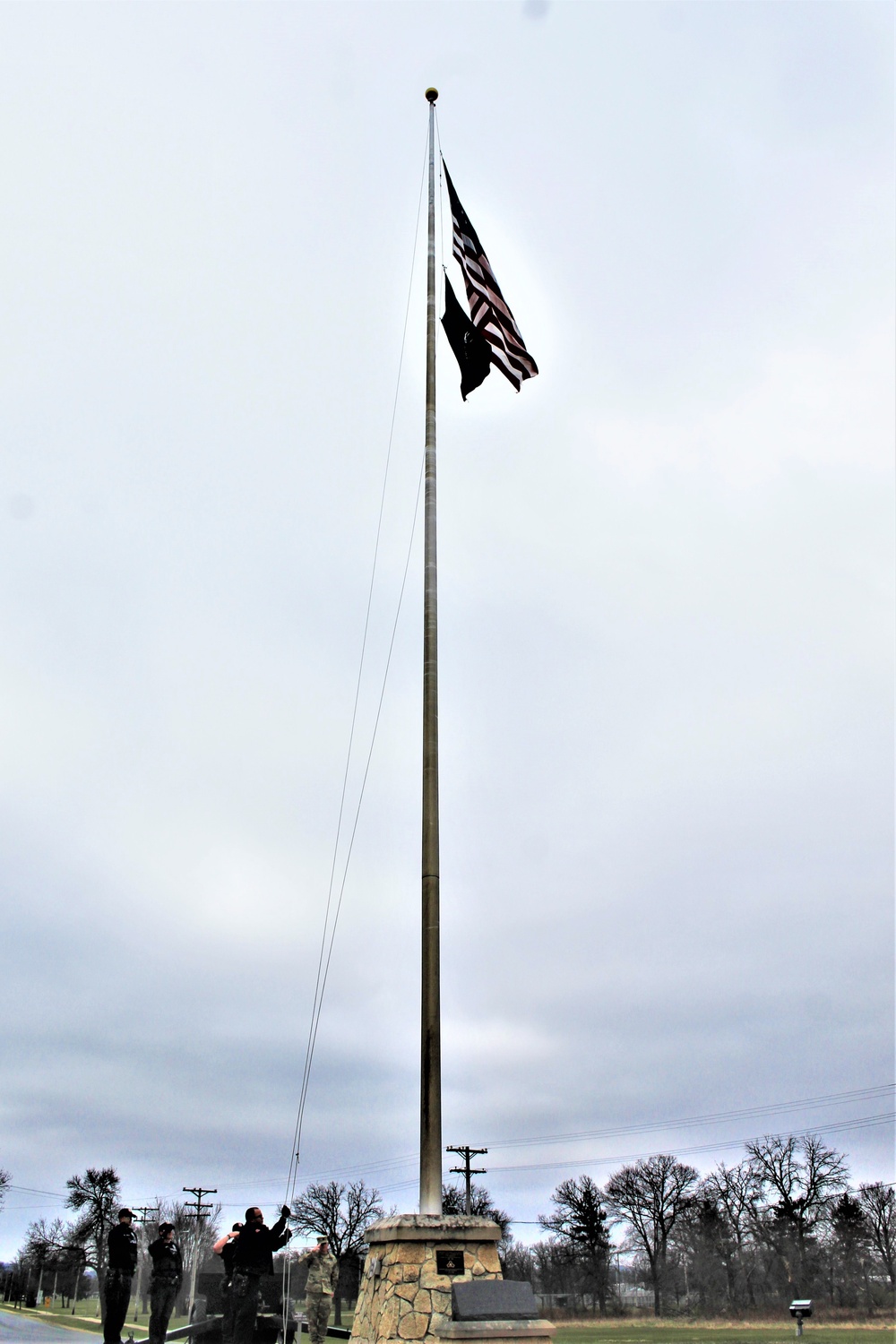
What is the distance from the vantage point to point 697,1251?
6344 cm

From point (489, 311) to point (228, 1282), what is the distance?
11.8m

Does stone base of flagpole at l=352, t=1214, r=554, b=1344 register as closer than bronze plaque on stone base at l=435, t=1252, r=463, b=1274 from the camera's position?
Yes

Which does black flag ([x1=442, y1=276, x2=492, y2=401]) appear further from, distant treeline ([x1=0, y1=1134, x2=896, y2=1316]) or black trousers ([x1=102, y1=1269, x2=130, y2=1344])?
distant treeline ([x1=0, y1=1134, x2=896, y2=1316])

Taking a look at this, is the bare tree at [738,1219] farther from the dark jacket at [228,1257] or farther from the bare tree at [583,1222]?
the dark jacket at [228,1257]

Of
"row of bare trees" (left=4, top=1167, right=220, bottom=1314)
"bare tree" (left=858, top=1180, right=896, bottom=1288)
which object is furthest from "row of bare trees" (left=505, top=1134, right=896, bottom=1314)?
"row of bare trees" (left=4, top=1167, right=220, bottom=1314)

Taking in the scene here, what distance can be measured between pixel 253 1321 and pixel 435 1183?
6.91 ft

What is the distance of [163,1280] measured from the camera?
31.3 ft

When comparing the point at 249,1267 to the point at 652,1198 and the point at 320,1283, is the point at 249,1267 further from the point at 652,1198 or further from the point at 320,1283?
the point at 652,1198

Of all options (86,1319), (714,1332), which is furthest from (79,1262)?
(714,1332)

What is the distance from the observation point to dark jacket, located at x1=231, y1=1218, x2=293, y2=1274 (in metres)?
9.54

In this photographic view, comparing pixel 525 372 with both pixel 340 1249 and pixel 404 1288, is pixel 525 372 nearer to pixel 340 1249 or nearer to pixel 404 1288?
pixel 404 1288

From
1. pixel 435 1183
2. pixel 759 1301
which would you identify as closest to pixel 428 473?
pixel 435 1183

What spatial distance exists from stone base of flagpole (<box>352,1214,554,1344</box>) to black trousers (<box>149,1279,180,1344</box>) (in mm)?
1827

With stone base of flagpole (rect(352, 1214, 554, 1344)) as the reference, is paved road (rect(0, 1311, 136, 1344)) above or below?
below
